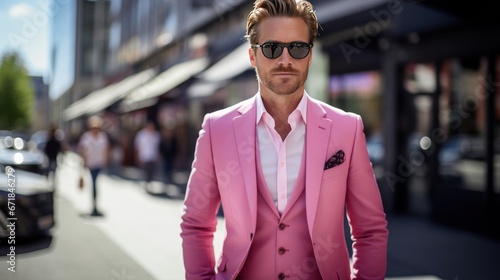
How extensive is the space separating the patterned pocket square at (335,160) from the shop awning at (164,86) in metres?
14.6

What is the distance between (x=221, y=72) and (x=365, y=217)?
11776 mm

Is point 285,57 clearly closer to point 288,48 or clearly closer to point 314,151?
point 288,48

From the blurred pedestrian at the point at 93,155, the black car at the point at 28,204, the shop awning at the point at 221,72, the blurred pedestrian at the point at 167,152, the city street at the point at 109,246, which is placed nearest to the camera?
the city street at the point at 109,246

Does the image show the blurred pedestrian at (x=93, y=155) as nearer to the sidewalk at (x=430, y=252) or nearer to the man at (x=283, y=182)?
the sidewalk at (x=430, y=252)

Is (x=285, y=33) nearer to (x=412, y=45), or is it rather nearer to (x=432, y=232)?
(x=432, y=232)

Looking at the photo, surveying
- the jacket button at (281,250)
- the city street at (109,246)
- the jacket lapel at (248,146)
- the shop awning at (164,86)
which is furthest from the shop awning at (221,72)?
the jacket button at (281,250)

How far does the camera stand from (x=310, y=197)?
1.96 meters

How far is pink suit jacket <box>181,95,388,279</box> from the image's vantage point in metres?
2.00

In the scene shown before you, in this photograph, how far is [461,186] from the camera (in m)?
9.28

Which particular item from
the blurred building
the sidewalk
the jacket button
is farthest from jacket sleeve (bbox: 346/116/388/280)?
the blurred building

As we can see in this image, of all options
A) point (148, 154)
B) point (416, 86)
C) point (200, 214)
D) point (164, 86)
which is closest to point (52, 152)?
point (148, 154)

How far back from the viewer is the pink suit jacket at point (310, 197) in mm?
1999

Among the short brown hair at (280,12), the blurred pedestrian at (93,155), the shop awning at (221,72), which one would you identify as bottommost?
the blurred pedestrian at (93,155)

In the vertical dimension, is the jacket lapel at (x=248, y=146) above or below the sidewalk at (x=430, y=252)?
above
